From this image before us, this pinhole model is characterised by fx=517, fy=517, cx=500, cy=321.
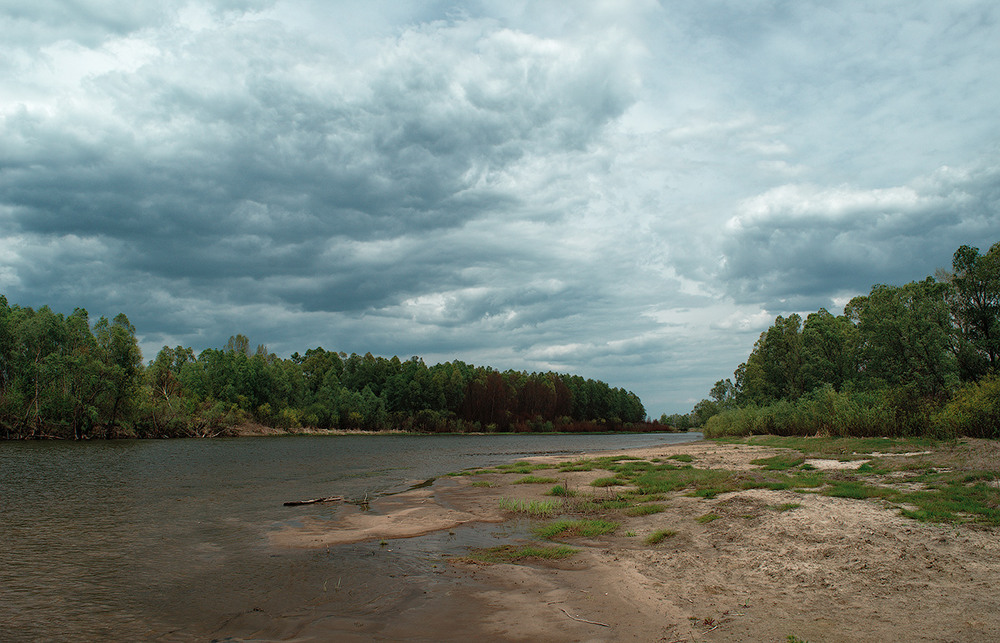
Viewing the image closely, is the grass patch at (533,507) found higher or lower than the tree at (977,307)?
lower

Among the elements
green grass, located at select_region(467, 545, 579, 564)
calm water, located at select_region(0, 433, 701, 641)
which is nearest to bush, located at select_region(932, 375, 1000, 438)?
green grass, located at select_region(467, 545, 579, 564)

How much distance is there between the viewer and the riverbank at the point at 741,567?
Result: 7.26 meters

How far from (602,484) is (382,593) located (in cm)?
1484

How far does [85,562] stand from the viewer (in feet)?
40.7

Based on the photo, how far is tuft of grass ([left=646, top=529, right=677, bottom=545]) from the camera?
40.9ft

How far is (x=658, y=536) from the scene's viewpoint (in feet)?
41.4

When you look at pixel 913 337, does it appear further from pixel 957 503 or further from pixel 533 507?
pixel 533 507

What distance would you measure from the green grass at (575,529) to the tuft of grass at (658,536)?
1483 mm

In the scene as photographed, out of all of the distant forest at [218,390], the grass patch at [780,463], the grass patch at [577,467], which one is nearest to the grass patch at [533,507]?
the grass patch at [780,463]

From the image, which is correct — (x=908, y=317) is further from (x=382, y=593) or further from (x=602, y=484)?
(x=382, y=593)

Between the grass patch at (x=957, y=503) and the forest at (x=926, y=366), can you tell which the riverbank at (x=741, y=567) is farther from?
the forest at (x=926, y=366)

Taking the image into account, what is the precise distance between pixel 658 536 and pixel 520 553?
11.2 feet

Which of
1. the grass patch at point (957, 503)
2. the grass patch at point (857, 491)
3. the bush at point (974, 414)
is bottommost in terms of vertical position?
the grass patch at point (857, 491)

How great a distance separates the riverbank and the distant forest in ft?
217
